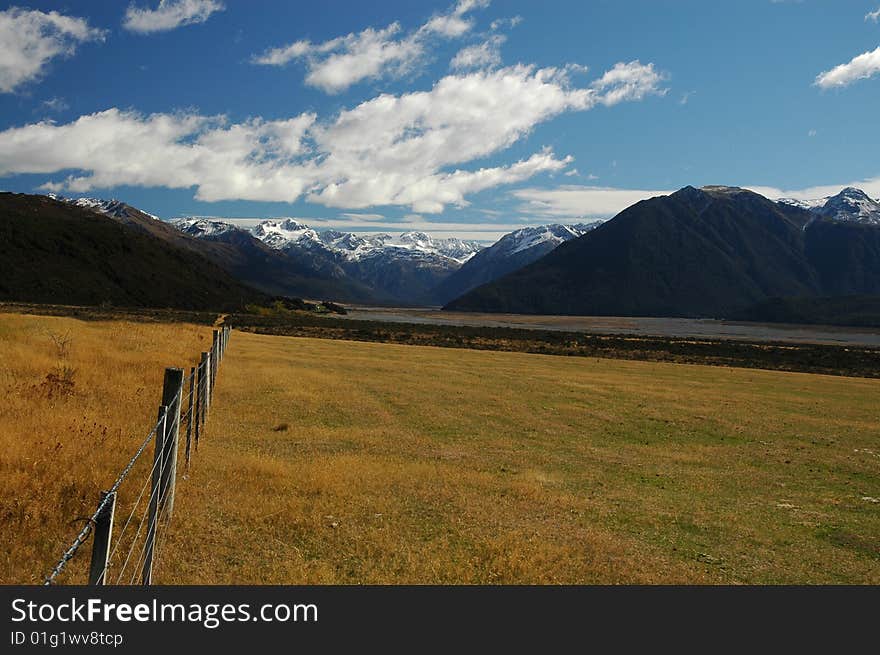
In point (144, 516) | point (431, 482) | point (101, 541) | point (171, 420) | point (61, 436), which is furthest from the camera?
point (431, 482)

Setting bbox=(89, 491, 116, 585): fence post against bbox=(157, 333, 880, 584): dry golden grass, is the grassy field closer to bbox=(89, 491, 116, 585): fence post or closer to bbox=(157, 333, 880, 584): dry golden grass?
bbox=(157, 333, 880, 584): dry golden grass

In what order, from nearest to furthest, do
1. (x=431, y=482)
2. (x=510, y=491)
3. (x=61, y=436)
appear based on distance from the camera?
(x=61, y=436) → (x=510, y=491) → (x=431, y=482)

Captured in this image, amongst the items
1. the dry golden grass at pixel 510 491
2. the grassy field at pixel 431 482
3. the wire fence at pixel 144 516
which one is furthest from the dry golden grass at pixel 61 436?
the dry golden grass at pixel 510 491

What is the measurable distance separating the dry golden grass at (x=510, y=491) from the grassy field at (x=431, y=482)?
63 millimetres

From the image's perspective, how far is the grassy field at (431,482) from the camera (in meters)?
9.45

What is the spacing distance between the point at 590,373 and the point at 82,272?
171 metres

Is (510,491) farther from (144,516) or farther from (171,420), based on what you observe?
(144,516)

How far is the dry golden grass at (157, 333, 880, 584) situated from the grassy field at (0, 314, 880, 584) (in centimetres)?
6

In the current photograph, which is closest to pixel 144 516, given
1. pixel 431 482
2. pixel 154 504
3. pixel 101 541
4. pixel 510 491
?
pixel 154 504

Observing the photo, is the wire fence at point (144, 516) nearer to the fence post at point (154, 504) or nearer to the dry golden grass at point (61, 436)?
the fence post at point (154, 504)

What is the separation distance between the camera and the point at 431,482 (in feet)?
46.5

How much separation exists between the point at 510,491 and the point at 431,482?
176 centimetres

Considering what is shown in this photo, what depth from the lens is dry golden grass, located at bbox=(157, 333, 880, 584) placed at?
962 cm
